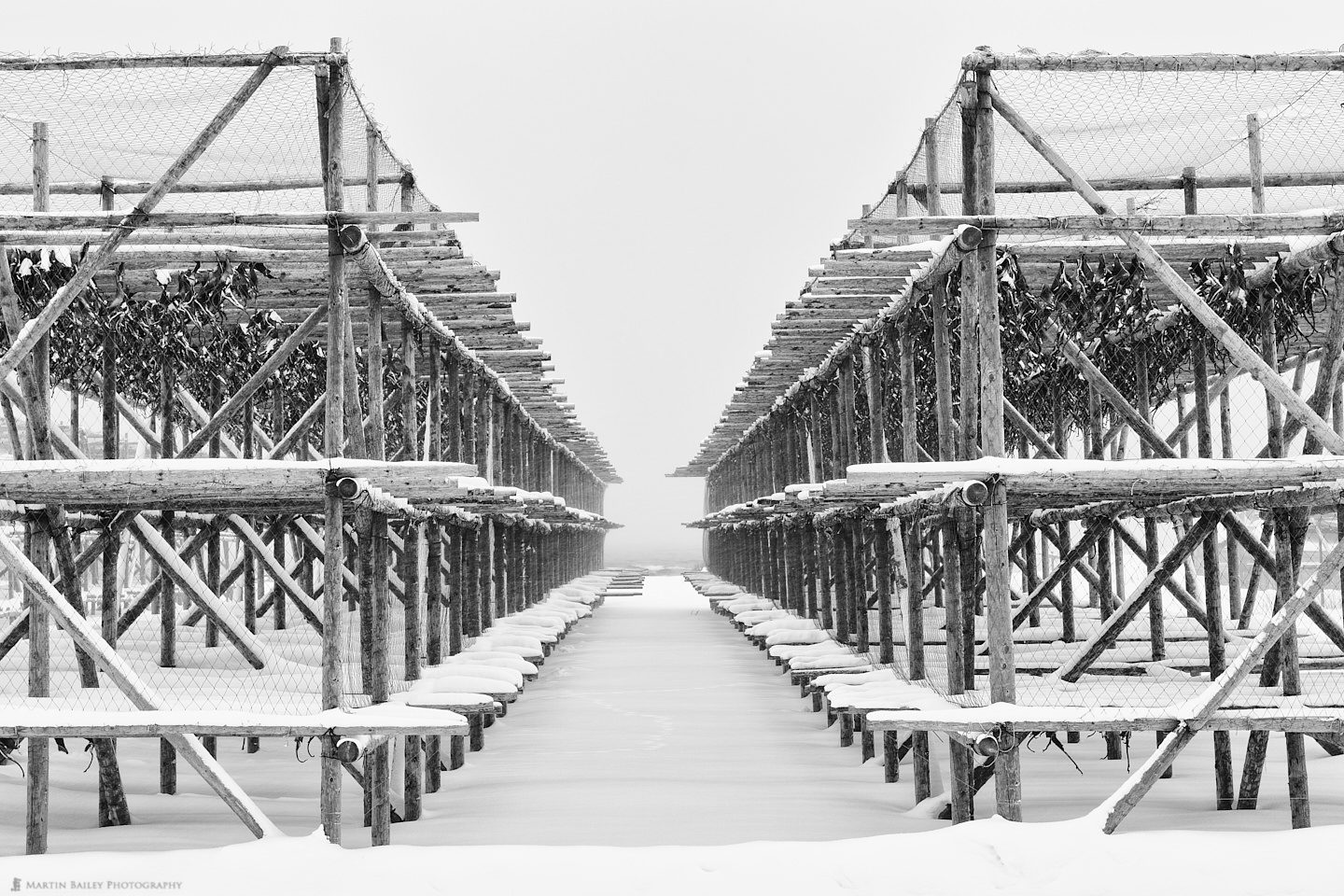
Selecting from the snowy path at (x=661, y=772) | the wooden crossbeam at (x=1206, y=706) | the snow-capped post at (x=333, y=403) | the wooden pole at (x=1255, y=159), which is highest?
the wooden pole at (x=1255, y=159)

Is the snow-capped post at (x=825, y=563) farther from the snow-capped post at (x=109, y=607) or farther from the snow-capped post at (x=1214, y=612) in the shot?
the snow-capped post at (x=109, y=607)

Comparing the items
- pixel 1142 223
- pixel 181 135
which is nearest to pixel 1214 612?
pixel 1142 223

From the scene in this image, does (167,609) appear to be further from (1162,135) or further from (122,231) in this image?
(1162,135)

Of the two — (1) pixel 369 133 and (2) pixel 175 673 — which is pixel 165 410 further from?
(1) pixel 369 133

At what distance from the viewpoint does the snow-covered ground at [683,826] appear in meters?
7.18

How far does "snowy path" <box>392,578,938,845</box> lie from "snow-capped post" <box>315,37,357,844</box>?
4.19 feet

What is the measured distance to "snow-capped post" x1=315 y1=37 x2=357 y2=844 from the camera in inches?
303

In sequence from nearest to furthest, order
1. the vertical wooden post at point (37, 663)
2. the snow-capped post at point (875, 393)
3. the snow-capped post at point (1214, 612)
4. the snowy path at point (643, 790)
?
the vertical wooden post at point (37, 663), the snowy path at point (643, 790), the snow-capped post at point (1214, 612), the snow-capped post at point (875, 393)

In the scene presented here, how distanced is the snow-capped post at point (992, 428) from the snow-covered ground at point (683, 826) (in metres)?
0.37

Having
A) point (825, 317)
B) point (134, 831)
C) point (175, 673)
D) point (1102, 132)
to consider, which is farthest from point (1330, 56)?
point (175, 673)

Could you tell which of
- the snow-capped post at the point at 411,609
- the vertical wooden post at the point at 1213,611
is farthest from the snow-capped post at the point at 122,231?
the vertical wooden post at the point at 1213,611

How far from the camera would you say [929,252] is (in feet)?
30.8

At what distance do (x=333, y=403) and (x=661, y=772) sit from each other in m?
4.15

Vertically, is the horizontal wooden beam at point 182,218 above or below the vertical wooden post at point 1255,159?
below
